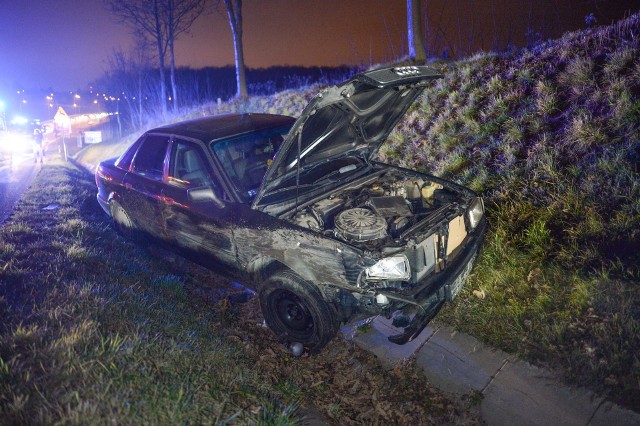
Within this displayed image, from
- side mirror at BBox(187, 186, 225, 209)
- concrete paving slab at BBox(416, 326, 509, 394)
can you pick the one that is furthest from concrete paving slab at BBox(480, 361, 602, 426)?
side mirror at BBox(187, 186, 225, 209)

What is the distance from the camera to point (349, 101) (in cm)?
336

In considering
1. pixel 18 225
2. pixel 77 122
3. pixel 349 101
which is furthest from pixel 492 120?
pixel 77 122

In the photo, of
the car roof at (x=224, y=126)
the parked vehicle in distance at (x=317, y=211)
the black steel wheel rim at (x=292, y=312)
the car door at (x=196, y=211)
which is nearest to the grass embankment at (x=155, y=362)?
the black steel wheel rim at (x=292, y=312)

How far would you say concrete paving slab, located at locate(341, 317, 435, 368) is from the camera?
10.5 ft

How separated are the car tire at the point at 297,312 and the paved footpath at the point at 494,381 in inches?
19.3

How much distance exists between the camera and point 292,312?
3.29m

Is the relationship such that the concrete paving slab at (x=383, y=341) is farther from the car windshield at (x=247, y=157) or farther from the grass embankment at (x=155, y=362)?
the car windshield at (x=247, y=157)

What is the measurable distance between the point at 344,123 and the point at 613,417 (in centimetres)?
307

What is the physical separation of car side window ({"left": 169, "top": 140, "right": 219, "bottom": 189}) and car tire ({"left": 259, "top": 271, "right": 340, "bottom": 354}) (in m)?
1.36

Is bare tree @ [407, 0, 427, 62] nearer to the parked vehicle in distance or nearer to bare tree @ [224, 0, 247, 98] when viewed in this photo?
the parked vehicle in distance

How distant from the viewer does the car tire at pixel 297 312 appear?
2998mm

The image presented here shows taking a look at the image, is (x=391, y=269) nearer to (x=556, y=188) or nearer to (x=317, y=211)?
(x=317, y=211)

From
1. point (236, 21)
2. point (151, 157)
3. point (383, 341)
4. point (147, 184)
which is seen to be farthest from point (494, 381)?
point (236, 21)

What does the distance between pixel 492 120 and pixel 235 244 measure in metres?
4.80
